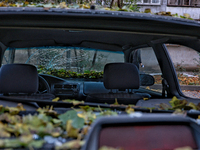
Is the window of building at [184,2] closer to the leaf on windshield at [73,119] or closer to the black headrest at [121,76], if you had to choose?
the black headrest at [121,76]

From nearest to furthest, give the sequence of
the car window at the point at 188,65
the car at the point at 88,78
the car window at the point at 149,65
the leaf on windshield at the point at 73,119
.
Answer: the car at the point at 88,78, the leaf on windshield at the point at 73,119, the car window at the point at 149,65, the car window at the point at 188,65

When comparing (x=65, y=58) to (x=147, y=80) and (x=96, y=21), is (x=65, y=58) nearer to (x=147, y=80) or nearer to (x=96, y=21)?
(x=147, y=80)

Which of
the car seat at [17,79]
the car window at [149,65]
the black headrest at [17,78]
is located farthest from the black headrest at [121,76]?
the black headrest at [17,78]

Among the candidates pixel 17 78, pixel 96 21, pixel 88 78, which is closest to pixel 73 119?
pixel 96 21

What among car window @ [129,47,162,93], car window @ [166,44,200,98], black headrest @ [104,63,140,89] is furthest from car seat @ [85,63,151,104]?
car window @ [166,44,200,98]

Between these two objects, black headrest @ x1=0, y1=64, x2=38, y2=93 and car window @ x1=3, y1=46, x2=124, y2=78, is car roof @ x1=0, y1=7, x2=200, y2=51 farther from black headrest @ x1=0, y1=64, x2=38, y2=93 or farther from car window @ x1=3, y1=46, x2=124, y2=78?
car window @ x1=3, y1=46, x2=124, y2=78

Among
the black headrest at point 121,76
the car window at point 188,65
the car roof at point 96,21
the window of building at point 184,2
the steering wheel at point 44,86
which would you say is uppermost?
the window of building at point 184,2

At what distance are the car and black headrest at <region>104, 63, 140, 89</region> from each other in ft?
0.04

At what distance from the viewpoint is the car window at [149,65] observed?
3287 millimetres

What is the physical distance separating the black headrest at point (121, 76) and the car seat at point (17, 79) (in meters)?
0.77

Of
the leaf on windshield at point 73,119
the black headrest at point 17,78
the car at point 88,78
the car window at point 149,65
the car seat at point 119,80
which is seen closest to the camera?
the car at point 88,78

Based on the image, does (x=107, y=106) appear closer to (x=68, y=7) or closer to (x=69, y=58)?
(x=68, y=7)

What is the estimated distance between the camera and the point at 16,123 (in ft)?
3.59

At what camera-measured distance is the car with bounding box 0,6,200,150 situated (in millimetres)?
958
